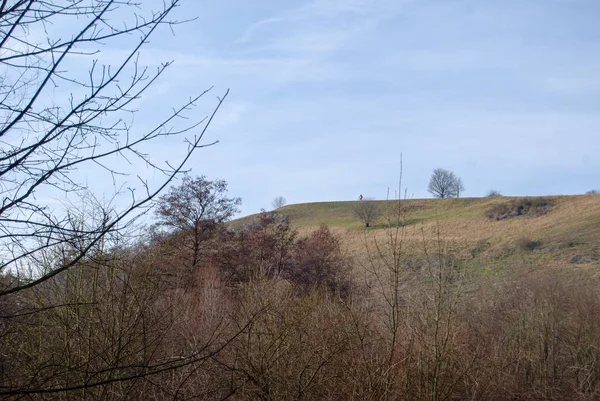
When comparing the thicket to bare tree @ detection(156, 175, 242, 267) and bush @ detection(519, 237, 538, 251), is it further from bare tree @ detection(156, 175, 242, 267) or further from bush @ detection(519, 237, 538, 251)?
bush @ detection(519, 237, 538, 251)

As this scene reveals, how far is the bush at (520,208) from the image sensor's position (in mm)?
64250

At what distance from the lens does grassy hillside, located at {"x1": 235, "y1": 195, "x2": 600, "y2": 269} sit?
4562 cm

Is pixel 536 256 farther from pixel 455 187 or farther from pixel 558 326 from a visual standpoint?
pixel 455 187

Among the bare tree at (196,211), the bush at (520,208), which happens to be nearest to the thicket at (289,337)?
the bare tree at (196,211)

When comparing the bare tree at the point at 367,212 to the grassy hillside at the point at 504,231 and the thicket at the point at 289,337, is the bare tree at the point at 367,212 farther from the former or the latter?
the thicket at the point at 289,337

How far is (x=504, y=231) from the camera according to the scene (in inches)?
2253

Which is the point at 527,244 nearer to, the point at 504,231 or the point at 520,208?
the point at 504,231

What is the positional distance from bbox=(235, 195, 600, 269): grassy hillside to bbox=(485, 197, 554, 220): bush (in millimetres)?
723

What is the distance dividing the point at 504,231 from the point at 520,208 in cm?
958

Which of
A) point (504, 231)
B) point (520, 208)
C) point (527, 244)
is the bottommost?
point (527, 244)

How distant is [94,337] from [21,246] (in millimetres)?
5209

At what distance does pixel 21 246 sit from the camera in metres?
3.37

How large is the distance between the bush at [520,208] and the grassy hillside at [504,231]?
72 cm

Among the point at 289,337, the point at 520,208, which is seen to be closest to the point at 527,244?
the point at 520,208
